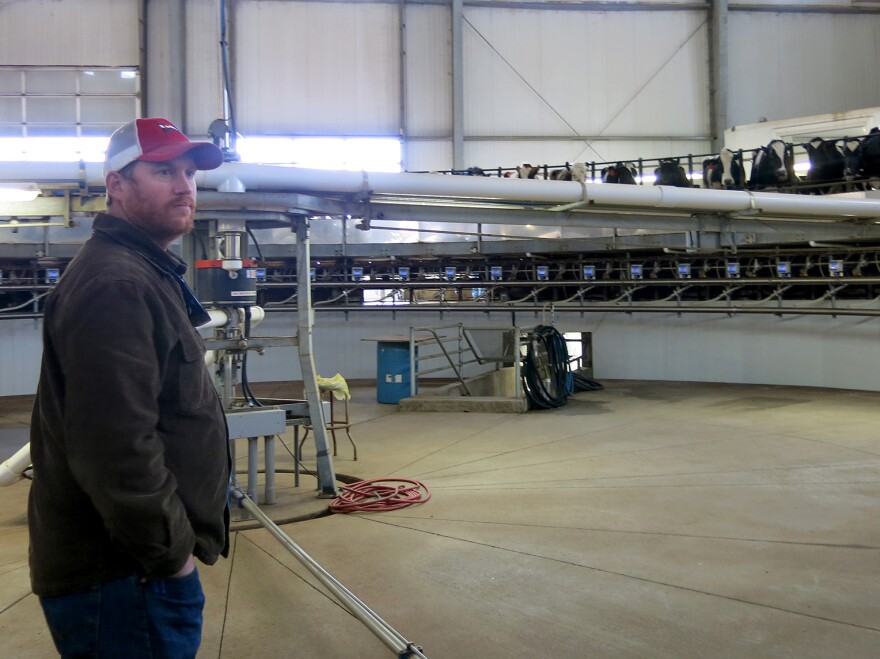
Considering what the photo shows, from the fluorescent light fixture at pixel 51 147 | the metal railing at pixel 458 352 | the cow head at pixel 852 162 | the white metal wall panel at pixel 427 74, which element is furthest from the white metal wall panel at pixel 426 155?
the cow head at pixel 852 162

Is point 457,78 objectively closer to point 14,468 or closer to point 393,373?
point 393,373

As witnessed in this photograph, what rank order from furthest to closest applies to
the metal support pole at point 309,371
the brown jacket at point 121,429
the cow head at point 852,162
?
the cow head at point 852,162 → the metal support pole at point 309,371 → the brown jacket at point 121,429

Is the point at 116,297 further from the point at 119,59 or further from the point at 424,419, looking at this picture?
the point at 119,59

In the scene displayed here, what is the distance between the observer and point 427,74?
13531 millimetres

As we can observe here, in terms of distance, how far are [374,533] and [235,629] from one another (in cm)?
136

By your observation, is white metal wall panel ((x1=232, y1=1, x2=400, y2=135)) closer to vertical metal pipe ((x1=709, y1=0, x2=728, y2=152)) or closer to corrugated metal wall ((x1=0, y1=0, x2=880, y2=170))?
corrugated metal wall ((x1=0, y1=0, x2=880, y2=170))

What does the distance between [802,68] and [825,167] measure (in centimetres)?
586

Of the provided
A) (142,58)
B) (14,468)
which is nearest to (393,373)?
(14,468)

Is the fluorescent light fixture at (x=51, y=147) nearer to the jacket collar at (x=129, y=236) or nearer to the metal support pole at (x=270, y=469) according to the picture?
the metal support pole at (x=270, y=469)

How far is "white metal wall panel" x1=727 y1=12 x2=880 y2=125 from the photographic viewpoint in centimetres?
1355

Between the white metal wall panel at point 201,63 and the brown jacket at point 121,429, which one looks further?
the white metal wall panel at point 201,63

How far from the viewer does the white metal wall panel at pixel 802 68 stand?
1355 centimetres

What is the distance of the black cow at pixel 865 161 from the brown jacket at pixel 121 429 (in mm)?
8824

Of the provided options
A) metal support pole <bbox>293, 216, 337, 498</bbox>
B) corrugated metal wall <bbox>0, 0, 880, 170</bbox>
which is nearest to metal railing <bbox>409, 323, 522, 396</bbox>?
metal support pole <bbox>293, 216, 337, 498</bbox>
